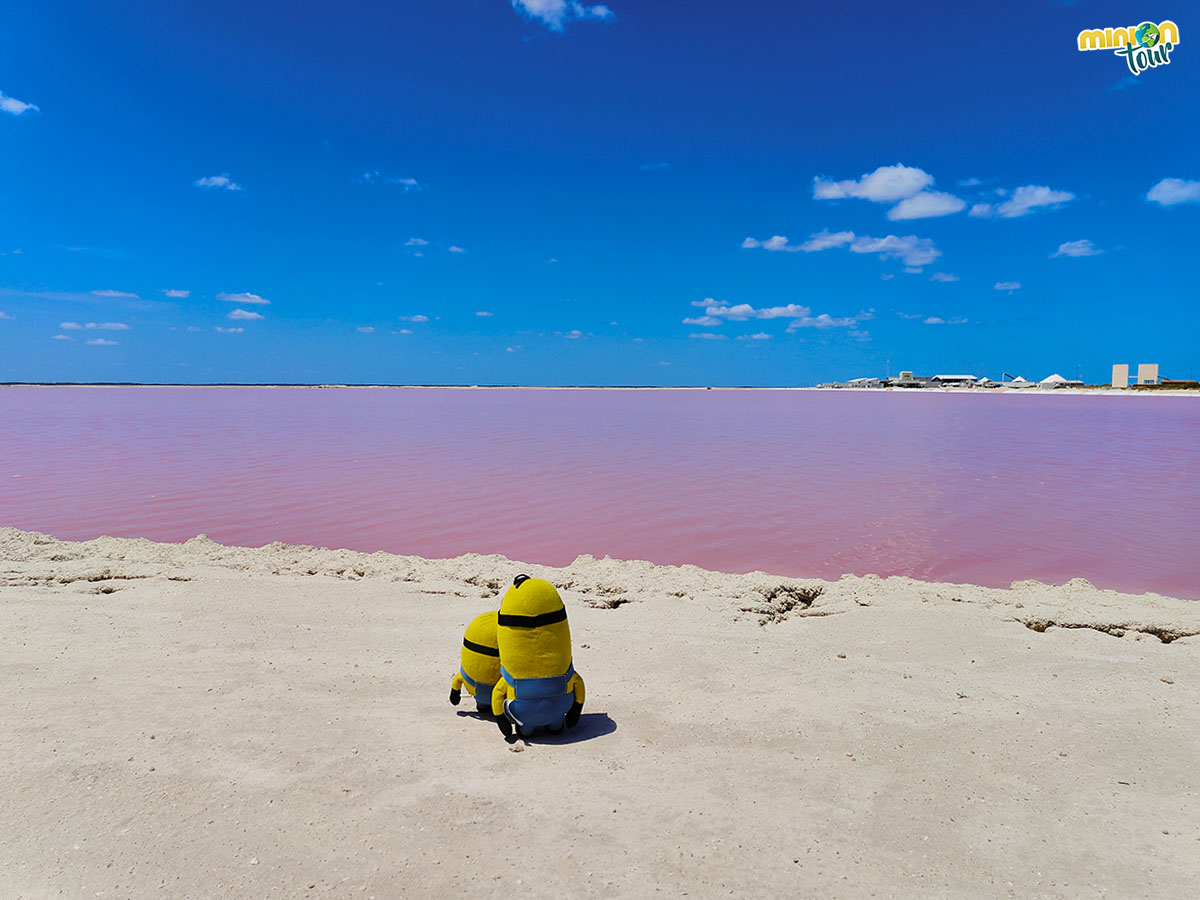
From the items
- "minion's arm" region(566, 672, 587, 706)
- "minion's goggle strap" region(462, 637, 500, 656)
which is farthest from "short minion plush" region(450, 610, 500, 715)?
"minion's arm" region(566, 672, 587, 706)

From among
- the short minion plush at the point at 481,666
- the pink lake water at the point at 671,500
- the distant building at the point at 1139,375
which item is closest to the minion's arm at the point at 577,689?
the short minion plush at the point at 481,666

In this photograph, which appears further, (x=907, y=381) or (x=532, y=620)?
(x=907, y=381)

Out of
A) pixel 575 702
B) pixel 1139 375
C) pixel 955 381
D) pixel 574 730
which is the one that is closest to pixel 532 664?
pixel 575 702

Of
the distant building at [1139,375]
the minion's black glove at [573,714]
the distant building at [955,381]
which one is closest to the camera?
the minion's black glove at [573,714]

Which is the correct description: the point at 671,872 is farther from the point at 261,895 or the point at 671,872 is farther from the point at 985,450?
the point at 985,450

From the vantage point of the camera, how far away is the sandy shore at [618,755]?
8.96 feet

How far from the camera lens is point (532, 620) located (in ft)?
12.3

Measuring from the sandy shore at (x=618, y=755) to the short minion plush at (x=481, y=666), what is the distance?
17cm

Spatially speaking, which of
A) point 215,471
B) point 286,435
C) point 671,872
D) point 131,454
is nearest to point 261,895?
point 671,872

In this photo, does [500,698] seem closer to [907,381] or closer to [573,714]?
[573,714]

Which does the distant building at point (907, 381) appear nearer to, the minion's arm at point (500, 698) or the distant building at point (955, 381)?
the distant building at point (955, 381)

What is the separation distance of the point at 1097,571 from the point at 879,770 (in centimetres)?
684

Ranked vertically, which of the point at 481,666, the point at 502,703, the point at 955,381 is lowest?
the point at 502,703

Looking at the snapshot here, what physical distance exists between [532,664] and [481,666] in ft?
1.35
